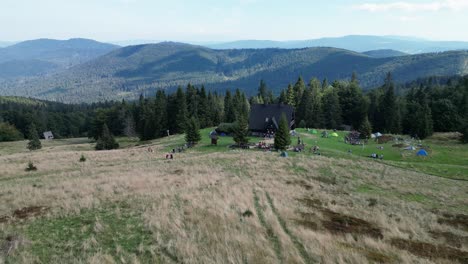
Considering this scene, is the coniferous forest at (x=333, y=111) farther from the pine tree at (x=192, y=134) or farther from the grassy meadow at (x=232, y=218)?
the grassy meadow at (x=232, y=218)

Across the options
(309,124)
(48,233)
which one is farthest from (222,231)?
(309,124)

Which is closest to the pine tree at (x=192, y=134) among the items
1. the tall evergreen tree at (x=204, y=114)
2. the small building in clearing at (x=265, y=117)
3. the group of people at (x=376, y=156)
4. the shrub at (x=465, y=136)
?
the small building in clearing at (x=265, y=117)

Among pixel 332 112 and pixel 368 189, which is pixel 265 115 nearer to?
pixel 332 112

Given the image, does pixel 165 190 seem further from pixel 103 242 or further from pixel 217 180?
pixel 103 242

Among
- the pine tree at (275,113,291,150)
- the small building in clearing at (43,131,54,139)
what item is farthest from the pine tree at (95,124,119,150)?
the small building in clearing at (43,131,54,139)

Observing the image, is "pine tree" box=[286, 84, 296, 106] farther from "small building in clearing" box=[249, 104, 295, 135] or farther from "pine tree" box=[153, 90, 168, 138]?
"pine tree" box=[153, 90, 168, 138]
